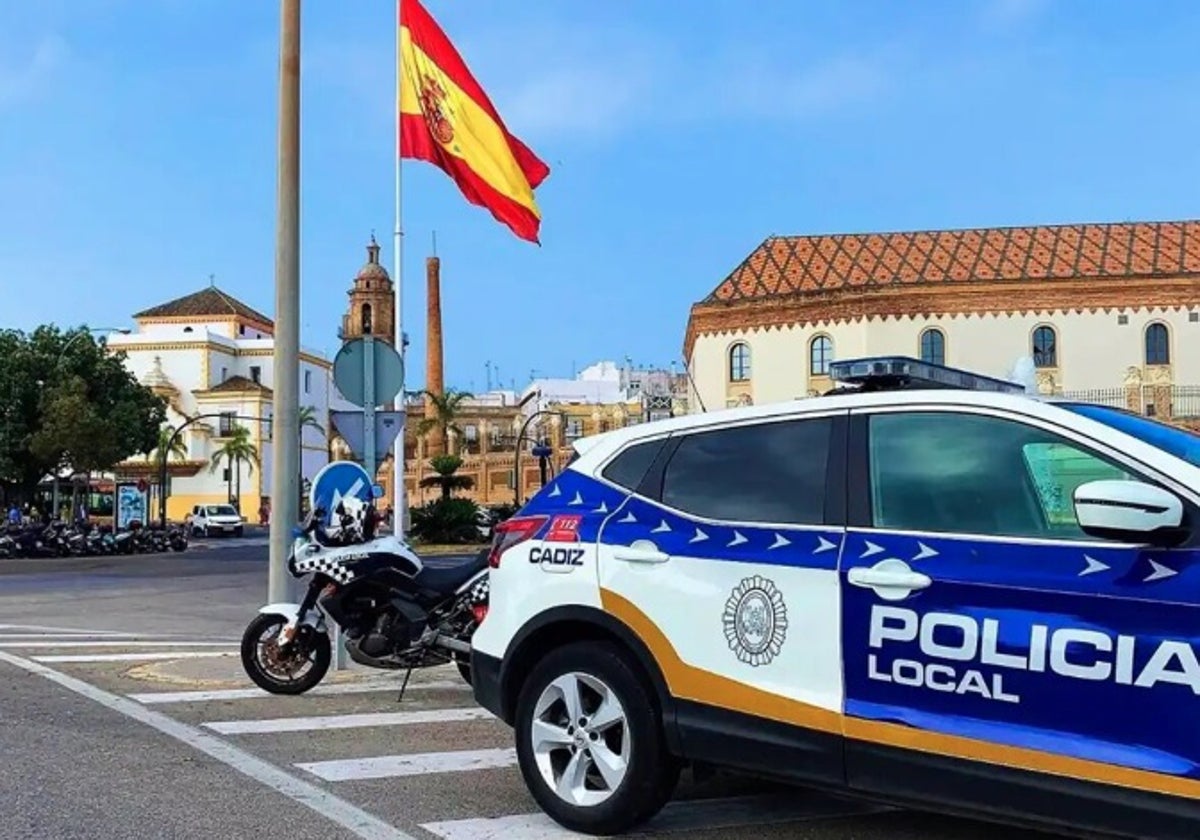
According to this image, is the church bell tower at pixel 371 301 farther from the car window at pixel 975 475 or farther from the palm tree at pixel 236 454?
the car window at pixel 975 475

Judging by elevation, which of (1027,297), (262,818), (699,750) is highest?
(1027,297)

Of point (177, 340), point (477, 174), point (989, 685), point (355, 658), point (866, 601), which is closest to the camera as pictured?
point (989, 685)

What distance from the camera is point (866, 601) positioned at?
4711mm

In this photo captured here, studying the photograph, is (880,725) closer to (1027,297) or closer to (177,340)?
(1027,297)

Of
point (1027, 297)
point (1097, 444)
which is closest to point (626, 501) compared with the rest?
point (1097, 444)

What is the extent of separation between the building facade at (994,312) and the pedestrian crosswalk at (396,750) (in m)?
46.5

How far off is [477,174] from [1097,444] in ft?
34.8

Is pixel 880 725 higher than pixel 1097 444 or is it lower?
lower

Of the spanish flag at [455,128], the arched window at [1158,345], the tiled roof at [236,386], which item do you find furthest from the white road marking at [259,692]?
the tiled roof at [236,386]

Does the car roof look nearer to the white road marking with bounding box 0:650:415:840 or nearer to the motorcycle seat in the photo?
the white road marking with bounding box 0:650:415:840

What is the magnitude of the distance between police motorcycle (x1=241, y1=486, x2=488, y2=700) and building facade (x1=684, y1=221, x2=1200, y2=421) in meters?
46.8

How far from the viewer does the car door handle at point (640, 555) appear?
5367 mm

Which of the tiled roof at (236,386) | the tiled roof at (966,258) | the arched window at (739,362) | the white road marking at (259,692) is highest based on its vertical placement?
the tiled roof at (966,258)

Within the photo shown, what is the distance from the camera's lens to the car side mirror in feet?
13.3
